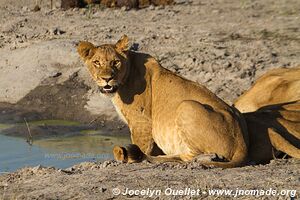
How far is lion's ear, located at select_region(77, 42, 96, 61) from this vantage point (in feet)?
24.1

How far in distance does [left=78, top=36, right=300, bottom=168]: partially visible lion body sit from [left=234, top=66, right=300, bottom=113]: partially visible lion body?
128 cm

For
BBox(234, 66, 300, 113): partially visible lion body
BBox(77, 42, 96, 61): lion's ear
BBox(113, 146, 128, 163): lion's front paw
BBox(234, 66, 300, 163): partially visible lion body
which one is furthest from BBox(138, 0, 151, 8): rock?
BBox(113, 146, 128, 163): lion's front paw

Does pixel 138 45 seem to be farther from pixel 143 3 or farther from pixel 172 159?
pixel 172 159

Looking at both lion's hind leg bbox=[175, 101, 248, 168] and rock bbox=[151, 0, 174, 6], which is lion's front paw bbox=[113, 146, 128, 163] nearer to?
lion's hind leg bbox=[175, 101, 248, 168]

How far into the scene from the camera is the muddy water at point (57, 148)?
8702 mm

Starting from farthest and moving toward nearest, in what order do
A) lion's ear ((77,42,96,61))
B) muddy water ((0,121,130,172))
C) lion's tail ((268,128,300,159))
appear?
muddy water ((0,121,130,172)), lion's ear ((77,42,96,61)), lion's tail ((268,128,300,159))

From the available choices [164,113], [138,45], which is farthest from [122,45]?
[138,45]

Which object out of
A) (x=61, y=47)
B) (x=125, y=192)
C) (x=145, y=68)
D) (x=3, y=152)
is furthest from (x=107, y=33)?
(x=125, y=192)

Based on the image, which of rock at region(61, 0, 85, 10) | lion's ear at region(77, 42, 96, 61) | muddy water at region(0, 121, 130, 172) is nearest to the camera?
lion's ear at region(77, 42, 96, 61)

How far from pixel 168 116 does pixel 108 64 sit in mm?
641

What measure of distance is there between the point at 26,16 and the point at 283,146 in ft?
29.4

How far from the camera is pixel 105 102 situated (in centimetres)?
1067

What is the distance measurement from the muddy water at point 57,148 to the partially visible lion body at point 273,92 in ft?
4.67

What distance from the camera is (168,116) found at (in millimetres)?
7062
